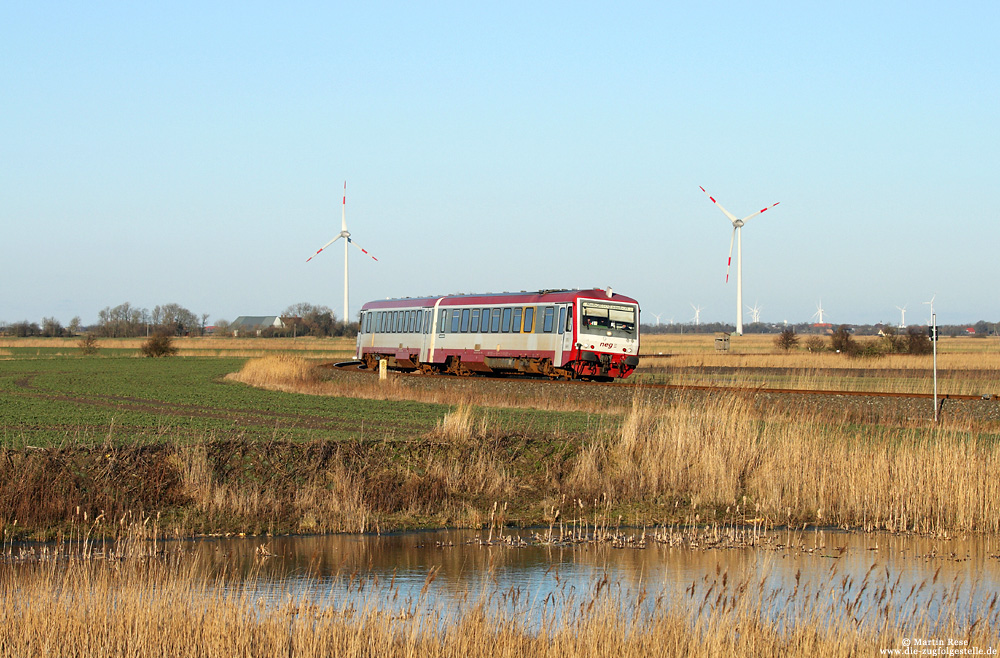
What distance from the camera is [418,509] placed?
15.8m

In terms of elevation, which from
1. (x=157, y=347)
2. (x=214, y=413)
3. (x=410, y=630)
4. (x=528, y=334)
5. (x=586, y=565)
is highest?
(x=528, y=334)

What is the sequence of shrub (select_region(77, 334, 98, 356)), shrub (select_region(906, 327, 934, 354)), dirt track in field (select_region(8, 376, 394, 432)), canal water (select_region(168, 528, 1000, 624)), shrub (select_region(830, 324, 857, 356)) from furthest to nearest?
shrub (select_region(77, 334, 98, 356))
shrub (select_region(830, 324, 857, 356))
shrub (select_region(906, 327, 934, 354))
dirt track in field (select_region(8, 376, 394, 432))
canal water (select_region(168, 528, 1000, 624))

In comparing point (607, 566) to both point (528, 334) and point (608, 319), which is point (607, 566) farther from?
point (528, 334)

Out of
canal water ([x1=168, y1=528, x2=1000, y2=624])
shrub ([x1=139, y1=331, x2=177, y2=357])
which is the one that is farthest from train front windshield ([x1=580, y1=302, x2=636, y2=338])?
shrub ([x1=139, y1=331, x2=177, y2=357])

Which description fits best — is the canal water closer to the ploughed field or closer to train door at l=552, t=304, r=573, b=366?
the ploughed field

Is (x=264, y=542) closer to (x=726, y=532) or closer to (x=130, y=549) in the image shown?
(x=130, y=549)

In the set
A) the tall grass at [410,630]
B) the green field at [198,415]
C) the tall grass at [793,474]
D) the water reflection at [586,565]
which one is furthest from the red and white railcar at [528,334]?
the tall grass at [410,630]

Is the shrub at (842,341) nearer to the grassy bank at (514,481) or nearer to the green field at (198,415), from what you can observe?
the green field at (198,415)

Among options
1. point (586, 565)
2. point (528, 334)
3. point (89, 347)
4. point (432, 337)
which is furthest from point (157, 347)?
point (586, 565)

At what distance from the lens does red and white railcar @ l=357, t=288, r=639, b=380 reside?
1459 inches

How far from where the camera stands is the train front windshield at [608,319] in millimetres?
36969

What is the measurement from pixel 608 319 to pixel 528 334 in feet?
10.2

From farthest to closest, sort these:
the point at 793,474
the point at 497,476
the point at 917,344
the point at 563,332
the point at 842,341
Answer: the point at 842,341
the point at 917,344
the point at 563,332
the point at 497,476
the point at 793,474

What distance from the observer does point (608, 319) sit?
124 feet
